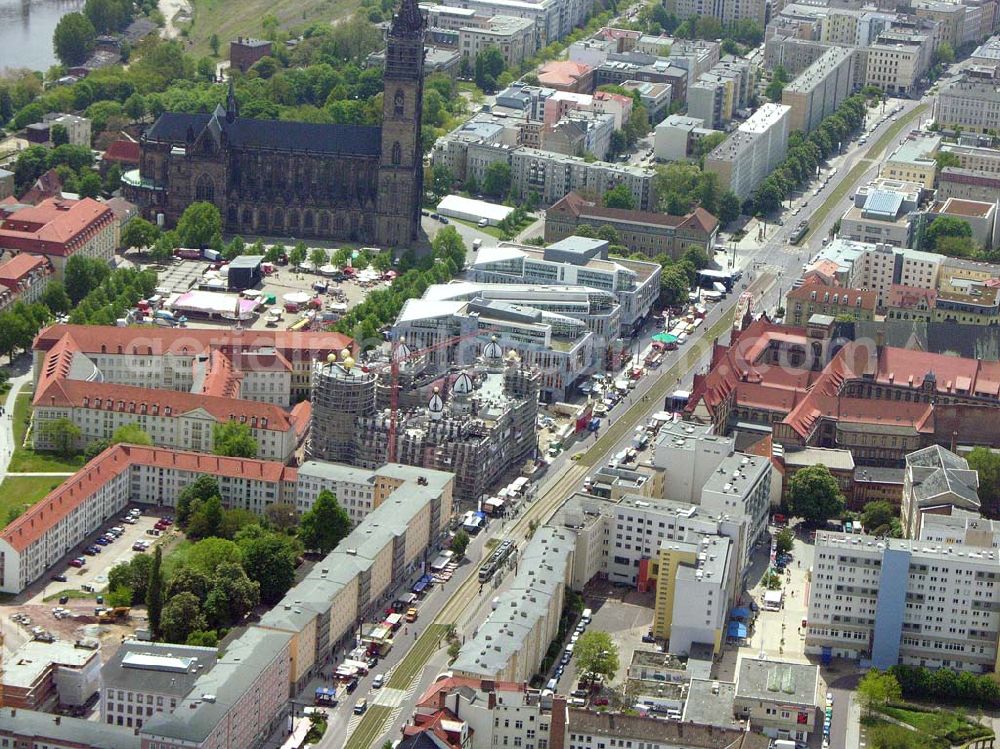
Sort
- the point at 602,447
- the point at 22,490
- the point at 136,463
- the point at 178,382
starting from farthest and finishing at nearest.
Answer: the point at 178,382 < the point at 602,447 < the point at 22,490 < the point at 136,463

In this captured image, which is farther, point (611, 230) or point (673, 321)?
point (611, 230)

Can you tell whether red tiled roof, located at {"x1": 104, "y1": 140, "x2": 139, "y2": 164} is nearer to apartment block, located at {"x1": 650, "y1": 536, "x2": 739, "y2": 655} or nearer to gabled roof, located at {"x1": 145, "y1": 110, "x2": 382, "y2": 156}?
gabled roof, located at {"x1": 145, "y1": 110, "x2": 382, "y2": 156}

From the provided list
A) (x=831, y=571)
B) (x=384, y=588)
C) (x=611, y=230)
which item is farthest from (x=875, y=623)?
(x=611, y=230)

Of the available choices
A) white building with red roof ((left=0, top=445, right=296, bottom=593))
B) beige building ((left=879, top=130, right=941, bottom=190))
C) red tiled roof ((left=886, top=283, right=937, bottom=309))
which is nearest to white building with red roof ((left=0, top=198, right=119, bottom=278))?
white building with red roof ((left=0, top=445, right=296, bottom=593))

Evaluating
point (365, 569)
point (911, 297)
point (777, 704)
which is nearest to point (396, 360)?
point (365, 569)

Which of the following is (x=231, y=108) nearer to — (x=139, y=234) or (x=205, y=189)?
(x=205, y=189)

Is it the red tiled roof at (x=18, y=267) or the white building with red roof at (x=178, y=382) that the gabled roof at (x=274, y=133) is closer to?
the red tiled roof at (x=18, y=267)

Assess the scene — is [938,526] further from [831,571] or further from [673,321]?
[673,321]
